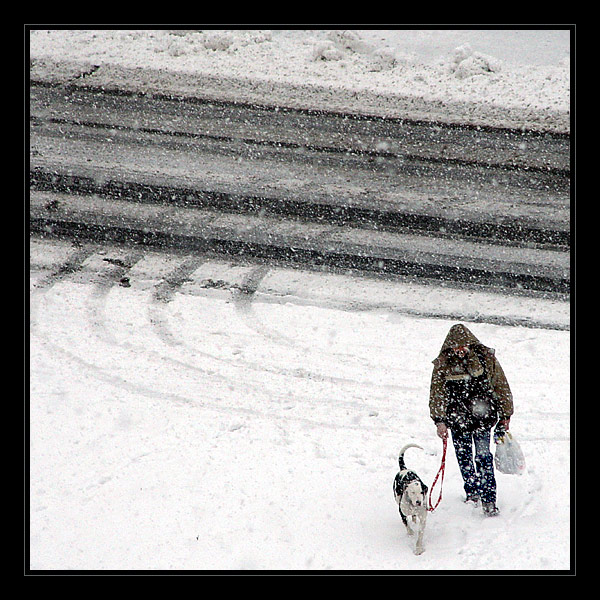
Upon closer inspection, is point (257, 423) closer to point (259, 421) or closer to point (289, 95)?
point (259, 421)

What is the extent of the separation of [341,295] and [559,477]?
3210 mm

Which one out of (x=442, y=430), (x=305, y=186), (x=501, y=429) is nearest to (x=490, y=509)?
(x=501, y=429)

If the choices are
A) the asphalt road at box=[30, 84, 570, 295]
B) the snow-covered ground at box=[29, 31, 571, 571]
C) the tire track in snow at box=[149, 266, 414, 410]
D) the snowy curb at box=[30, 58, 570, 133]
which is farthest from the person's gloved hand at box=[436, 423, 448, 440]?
the snowy curb at box=[30, 58, 570, 133]

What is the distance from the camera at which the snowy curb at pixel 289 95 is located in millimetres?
10867

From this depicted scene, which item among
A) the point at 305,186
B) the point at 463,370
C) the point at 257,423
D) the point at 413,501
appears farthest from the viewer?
the point at 305,186

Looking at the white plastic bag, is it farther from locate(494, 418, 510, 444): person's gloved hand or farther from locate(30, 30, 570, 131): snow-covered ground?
locate(30, 30, 570, 131): snow-covered ground

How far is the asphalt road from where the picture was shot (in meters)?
8.77

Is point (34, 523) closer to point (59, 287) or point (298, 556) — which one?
point (298, 556)

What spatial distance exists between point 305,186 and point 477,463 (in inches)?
214

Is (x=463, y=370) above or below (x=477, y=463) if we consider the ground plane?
above

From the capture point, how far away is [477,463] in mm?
5219

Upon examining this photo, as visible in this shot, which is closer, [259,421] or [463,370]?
[463,370]

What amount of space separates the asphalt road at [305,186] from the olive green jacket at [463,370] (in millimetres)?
3373

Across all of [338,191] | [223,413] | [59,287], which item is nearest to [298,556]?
[223,413]
